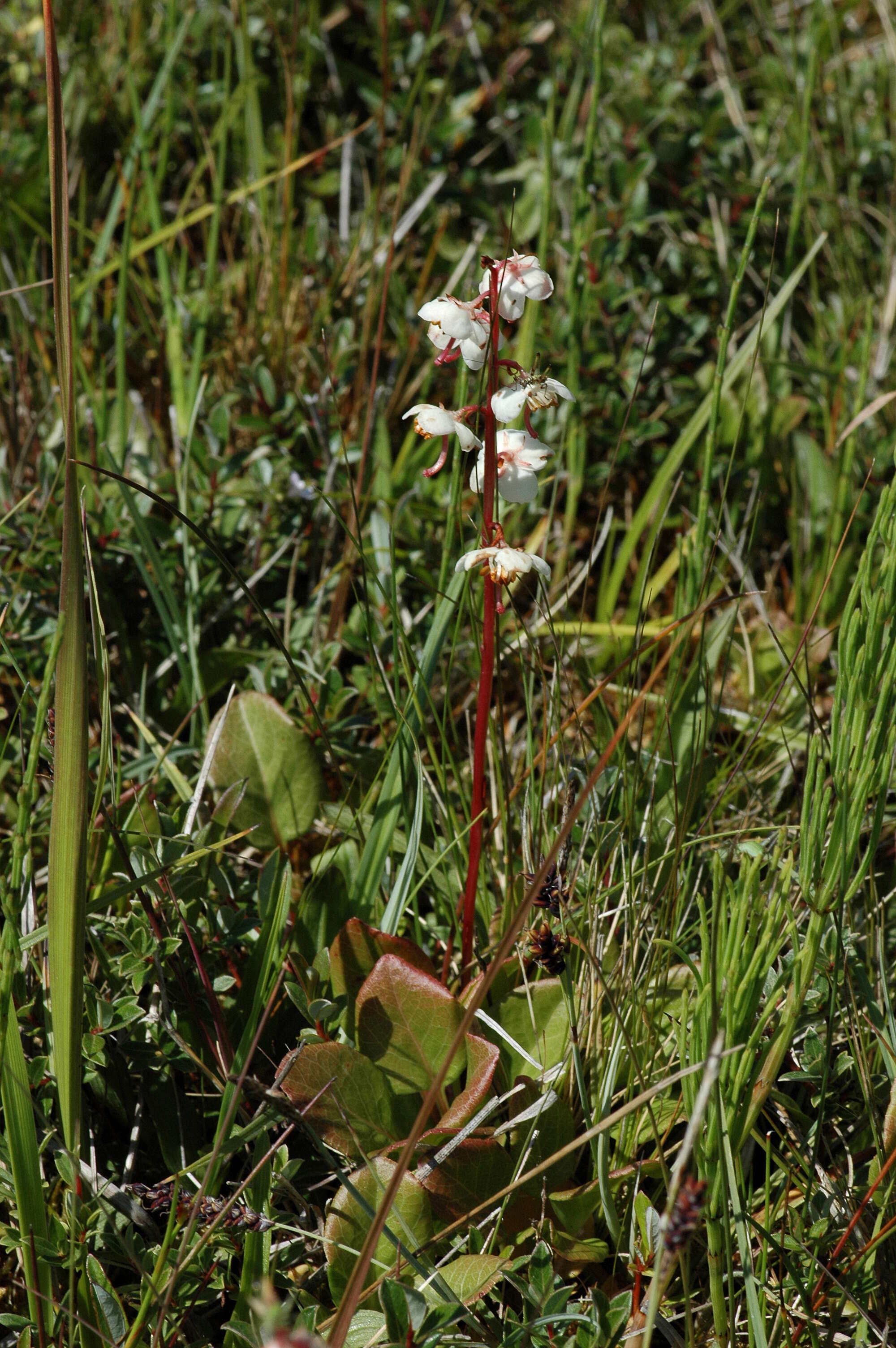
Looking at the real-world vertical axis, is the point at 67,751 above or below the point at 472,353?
below

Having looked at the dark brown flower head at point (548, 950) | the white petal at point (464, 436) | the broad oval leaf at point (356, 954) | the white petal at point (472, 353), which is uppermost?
the white petal at point (472, 353)

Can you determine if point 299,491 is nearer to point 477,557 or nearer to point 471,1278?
point 477,557

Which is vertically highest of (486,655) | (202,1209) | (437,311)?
(437,311)

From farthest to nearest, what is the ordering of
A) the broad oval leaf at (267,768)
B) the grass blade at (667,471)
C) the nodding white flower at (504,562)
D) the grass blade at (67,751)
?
the grass blade at (667,471), the broad oval leaf at (267,768), the nodding white flower at (504,562), the grass blade at (67,751)

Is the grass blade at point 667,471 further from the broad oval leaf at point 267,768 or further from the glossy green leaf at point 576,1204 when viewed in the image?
the glossy green leaf at point 576,1204

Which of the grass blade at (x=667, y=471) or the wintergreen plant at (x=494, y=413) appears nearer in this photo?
the wintergreen plant at (x=494, y=413)

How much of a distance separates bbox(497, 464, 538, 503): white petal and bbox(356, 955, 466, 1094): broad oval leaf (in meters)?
0.53

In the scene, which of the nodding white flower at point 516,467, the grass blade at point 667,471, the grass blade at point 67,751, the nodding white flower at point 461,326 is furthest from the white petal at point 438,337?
the grass blade at point 667,471

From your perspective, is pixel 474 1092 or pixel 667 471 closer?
pixel 474 1092

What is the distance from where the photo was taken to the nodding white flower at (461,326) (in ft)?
3.54

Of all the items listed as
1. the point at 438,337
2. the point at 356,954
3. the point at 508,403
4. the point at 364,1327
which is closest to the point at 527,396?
the point at 508,403

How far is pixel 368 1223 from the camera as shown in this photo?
3.73 feet

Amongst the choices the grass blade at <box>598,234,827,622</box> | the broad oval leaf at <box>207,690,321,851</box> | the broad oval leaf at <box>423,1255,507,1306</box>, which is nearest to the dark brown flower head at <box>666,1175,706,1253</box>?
the broad oval leaf at <box>423,1255,507,1306</box>

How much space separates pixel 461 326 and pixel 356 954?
2.41 ft
